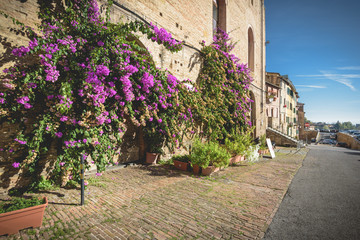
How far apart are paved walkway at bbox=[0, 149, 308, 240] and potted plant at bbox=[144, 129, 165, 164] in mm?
1320

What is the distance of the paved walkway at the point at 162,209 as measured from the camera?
2.59 m

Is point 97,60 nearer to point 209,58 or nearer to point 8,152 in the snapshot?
point 8,152

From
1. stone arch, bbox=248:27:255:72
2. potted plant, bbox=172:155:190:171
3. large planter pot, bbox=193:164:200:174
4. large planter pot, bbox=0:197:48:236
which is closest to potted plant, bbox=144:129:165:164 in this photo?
potted plant, bbox=172:155:190:171

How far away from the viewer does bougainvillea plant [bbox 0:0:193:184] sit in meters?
3.52

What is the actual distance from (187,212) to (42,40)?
4553mm

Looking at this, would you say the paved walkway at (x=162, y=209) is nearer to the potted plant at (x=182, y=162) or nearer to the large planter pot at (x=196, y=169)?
the large planter pot at (x=196, y=169)

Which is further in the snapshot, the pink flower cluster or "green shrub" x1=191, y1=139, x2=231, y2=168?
"green shrub" x1=191, y1=139, x2=231, y2=168

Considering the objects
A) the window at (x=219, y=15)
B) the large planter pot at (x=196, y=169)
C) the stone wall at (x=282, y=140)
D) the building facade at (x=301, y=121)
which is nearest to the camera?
the large planter pot at (x=196, y=169)

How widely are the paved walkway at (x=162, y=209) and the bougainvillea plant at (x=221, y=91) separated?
11.5 feet

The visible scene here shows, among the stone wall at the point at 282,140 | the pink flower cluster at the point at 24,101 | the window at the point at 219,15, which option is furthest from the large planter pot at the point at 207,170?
the stone wall at the point at 282,140

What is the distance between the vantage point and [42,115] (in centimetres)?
369

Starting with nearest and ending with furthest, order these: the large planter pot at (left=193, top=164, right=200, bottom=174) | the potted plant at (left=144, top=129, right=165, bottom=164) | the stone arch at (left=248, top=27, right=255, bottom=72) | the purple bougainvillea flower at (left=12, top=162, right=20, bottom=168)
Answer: the purple bougainvillea flower at (left=12, top=162, right=20, bottom=168), the large planter pot at (left=193, top=164, right=200, bottom=174), the potted plant at (left=144, top=129, right=165, bottom=164), the stone arch at (left=248, top=27, right=255, bottom=72)

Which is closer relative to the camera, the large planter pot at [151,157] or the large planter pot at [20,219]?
the large planter pot at [20,219]

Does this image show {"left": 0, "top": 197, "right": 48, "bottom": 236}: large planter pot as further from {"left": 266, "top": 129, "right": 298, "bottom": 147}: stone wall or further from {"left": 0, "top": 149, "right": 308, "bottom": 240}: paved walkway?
{"left": 266, "top": 129, "right": 298, "bottom": 147}: stone wall
